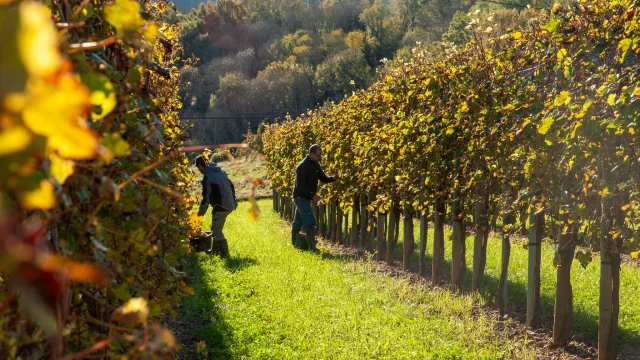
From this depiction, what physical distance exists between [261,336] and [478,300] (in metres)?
2.67

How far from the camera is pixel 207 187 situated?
9844 mm

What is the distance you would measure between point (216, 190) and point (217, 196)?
11 cm

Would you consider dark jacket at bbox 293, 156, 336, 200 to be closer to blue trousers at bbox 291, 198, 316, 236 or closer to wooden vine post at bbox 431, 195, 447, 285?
blue trousers at bbox 291, 198, 316, 236

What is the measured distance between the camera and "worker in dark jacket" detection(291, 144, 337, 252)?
10.7m

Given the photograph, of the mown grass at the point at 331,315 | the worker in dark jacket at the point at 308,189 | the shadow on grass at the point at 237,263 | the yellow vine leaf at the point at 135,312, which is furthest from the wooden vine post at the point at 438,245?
the yellow vine leaf at the point at 135,312

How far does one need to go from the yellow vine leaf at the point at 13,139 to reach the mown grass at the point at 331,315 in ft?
15.6

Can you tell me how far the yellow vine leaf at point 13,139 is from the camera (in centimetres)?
56

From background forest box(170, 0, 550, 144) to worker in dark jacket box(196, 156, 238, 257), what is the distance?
3402cm

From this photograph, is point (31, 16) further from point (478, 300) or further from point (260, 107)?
point (260, 107)

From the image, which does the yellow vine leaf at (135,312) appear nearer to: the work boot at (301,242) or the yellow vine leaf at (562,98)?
the yellow vine leaf at (562,98)


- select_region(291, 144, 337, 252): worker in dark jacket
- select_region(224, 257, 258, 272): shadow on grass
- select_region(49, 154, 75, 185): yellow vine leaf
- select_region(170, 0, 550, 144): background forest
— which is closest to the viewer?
select_region(49, 154, 75, 185): yellow vine leaf

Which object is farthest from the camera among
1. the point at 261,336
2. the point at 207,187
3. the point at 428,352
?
the point at 207,187

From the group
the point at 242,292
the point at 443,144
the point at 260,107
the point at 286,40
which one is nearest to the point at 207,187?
the point at 242,292

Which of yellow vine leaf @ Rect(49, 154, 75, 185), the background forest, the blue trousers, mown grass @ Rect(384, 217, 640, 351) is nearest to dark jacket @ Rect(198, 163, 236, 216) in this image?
the blue trousers
